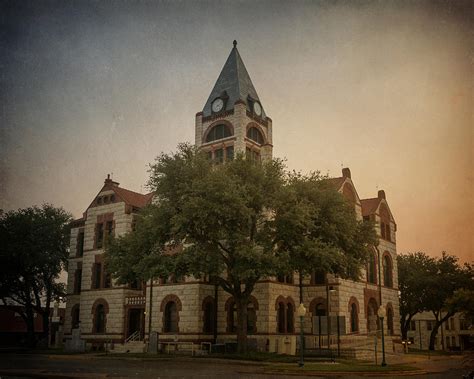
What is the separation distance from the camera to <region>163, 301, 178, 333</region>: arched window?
43719 millimetres

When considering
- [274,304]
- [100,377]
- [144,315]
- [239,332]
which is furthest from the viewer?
[144,315]

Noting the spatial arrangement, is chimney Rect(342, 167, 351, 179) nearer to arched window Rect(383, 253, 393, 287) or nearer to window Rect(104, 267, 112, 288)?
arched window Rect(383, 253, 393, 287)

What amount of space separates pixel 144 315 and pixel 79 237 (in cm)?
1293

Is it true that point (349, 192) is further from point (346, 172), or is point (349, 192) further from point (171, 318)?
point (171, 318)

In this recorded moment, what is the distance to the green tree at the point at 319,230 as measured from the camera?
33.1 m

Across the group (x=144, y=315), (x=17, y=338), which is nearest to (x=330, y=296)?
(x=144, y=315)

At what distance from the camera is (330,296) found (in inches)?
Result: 1705

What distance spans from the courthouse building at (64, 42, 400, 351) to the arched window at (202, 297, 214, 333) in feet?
0.27

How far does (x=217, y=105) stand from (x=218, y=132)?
2.72 meters

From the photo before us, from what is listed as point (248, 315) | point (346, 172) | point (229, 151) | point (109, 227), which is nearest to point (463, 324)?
point (346, 172)

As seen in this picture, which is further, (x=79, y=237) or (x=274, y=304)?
(x=79, y=237)

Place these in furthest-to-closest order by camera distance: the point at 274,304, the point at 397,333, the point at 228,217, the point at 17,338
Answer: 1. the point at 17,338
2. the point at 397,333
3. the point at 274,304
4. the point at 228,217

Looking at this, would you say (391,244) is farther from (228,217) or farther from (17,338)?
(17,338)

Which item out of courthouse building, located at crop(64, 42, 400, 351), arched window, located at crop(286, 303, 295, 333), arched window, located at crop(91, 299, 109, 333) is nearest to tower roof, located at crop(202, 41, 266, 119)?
courthouse building, located at crop(64, 42, 400, 351)
